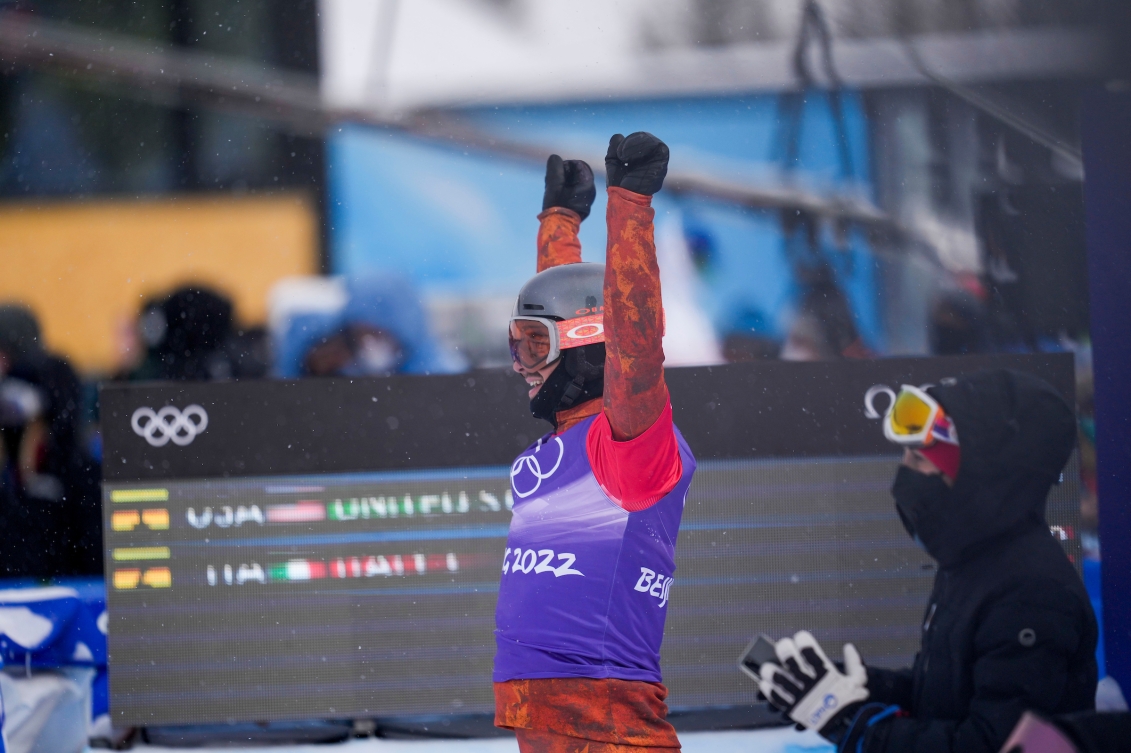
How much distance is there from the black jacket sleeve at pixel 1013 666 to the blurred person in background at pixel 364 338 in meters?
2.12

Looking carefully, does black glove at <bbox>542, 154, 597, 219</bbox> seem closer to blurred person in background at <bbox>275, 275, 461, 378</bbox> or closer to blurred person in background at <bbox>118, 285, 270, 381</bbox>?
blurred person in background at <bbox>275, 275, 461, 378</bbox>

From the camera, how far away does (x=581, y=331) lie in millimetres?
2240

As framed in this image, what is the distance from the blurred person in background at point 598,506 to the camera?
6.19 ft

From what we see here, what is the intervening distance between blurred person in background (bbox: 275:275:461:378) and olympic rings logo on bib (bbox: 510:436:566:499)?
57.6 inches

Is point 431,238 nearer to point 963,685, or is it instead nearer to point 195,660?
point 195,660

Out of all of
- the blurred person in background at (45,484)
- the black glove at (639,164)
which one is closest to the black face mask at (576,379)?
the black glove at (639,164)

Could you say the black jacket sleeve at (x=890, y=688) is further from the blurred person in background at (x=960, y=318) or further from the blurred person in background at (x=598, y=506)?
the blurred person in background at (x=960, y=318)

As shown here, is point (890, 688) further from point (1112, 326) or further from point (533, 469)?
point (1112, 326)

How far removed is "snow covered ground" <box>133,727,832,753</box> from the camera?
10.4 feet

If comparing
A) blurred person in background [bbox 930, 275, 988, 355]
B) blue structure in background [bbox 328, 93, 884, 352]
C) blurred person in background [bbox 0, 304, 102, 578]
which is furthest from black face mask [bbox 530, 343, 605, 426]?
blurred person in background [bbox 0, 304, 102, 578]

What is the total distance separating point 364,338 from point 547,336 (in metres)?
1.61

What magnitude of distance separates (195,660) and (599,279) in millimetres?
1918

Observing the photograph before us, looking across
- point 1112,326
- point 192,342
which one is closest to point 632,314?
point 1112,326

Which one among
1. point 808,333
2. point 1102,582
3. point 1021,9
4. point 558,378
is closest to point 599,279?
point 558,378
